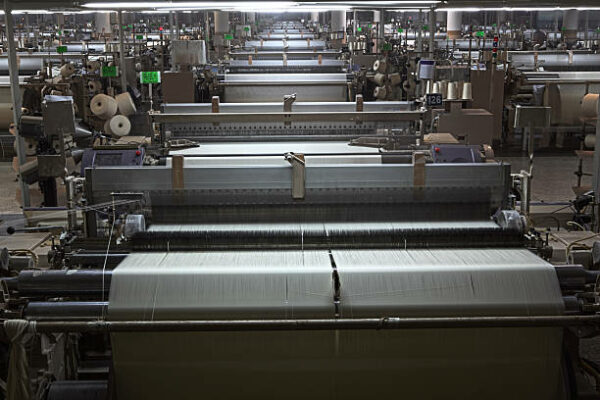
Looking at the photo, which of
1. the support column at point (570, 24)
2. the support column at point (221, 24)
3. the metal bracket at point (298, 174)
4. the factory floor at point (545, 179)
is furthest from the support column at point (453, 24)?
the metal bracket at point (298, 174)

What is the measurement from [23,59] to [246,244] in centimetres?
1712

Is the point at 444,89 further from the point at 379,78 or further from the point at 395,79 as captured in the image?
the point at 379,78

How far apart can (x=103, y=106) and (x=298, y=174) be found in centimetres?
803

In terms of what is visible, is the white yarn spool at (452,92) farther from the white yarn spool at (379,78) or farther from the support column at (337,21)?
the support column at (337,21)

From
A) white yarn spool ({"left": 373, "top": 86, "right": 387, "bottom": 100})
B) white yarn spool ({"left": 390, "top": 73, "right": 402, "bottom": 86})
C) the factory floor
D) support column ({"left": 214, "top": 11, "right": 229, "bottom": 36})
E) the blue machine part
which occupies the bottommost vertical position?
the factory floor

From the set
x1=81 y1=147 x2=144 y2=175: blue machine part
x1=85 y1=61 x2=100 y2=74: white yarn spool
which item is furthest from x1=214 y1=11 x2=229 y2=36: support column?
x1=81 y1=147 x2=144 y2=175: blue machine part

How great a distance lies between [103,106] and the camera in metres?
11.9

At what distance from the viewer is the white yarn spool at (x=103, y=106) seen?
11.8 meters

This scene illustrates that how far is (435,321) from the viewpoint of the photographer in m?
3.30

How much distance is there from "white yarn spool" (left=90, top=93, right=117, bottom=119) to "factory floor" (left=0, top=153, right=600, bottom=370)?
1811 millimetres

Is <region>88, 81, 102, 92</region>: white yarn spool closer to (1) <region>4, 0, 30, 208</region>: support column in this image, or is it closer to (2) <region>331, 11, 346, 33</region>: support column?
(1) <region>4, 0, 30, 208</region>: support column

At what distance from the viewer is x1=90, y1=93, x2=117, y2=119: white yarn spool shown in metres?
11.8

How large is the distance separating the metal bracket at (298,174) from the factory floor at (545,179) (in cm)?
565

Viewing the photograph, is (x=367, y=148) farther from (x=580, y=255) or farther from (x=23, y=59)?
(x=23, y=59)
